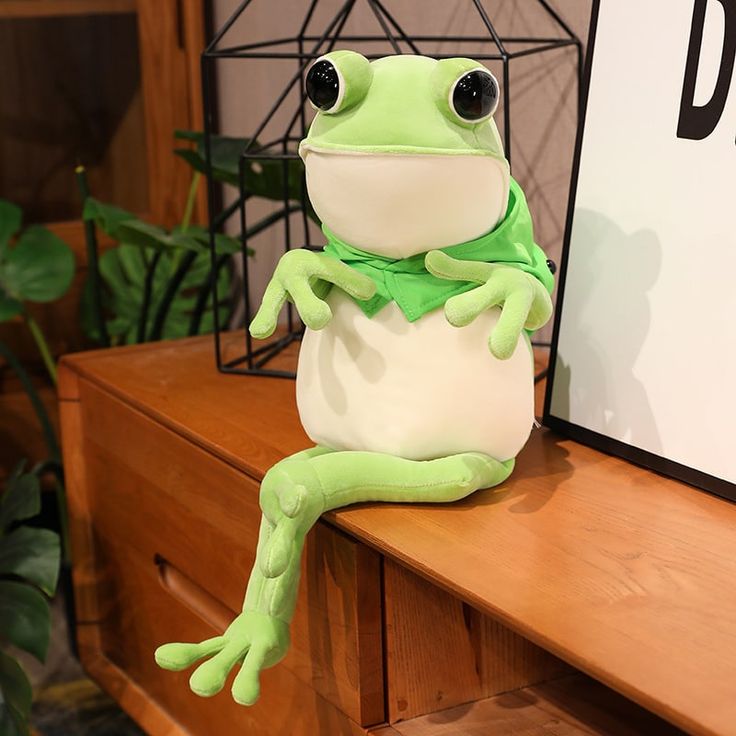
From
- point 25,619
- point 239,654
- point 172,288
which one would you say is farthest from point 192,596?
point 172,288

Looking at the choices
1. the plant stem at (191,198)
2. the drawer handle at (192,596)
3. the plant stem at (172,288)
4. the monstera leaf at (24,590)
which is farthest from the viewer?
the plant stem at (191,198)

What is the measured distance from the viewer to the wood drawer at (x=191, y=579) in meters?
0.84

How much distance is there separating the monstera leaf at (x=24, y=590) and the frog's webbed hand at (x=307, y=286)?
54 centimetres

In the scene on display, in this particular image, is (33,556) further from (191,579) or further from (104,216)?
(104,216)

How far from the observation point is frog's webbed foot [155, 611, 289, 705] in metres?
0.75

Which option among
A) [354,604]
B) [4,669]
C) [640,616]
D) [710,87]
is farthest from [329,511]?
[4,669]

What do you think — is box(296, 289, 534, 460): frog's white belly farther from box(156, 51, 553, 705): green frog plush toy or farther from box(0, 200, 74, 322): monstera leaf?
box(0, 200, 74, 322): monstera leaf

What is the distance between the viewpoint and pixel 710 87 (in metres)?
0.84

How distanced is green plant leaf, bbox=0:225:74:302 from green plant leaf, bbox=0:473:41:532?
1.02ft

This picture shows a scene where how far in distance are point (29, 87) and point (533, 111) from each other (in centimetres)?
80

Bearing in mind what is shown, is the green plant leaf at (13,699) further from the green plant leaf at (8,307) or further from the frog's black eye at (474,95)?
the frog's black eye at (474,95)

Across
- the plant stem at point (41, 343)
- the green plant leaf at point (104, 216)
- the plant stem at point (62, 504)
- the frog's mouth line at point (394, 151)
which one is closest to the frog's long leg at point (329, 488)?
the frog's mouth line at point (394, 151)

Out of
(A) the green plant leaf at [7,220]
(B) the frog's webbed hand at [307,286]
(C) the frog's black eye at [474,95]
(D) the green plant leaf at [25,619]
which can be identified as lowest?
(D) the green plant leaf at [25,619]

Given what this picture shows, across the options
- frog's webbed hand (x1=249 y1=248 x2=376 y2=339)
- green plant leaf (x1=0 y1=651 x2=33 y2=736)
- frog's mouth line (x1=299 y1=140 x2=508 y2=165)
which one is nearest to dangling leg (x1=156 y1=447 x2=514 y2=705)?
frog's webbed hand (x1=249 y1=248 x2=376 y2=339)
